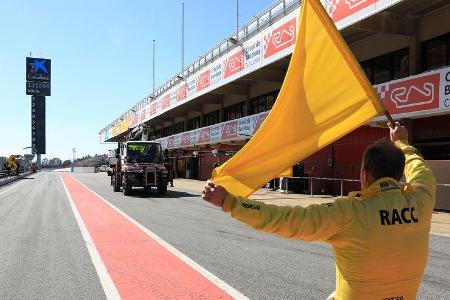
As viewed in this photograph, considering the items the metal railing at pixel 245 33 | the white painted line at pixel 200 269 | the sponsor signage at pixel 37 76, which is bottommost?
the white painted line at pixel 200 269

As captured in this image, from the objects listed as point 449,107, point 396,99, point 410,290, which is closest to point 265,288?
point 410,290

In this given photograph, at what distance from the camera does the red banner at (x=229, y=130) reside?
31.1 meters

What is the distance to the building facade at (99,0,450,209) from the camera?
54.3 feet

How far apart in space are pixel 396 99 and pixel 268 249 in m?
10.2

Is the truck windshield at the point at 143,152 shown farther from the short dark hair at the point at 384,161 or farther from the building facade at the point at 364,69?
the short dark hair at the point at 384,161

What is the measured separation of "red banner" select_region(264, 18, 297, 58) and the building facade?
0.05 m

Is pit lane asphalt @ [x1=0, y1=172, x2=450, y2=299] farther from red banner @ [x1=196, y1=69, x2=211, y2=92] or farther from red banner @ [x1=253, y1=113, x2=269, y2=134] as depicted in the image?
red banner @ [x1=196, y1=69, x2=211, y2=92]

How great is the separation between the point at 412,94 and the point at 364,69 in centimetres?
720

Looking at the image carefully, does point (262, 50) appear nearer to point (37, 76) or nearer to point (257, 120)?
point (257, 120)

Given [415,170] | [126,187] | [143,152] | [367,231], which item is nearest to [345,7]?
[143,152]

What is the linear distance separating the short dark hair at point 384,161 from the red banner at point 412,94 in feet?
45.7

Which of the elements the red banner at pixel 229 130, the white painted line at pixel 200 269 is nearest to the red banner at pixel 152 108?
the red banner at pixel 229 130

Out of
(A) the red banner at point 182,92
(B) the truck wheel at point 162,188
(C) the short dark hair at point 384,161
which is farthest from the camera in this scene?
(A) the red banner at point 182,92

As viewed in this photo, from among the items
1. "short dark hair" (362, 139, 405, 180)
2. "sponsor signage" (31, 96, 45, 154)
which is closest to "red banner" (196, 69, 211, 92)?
"short dark hair" (362, 139, 405, 180)
